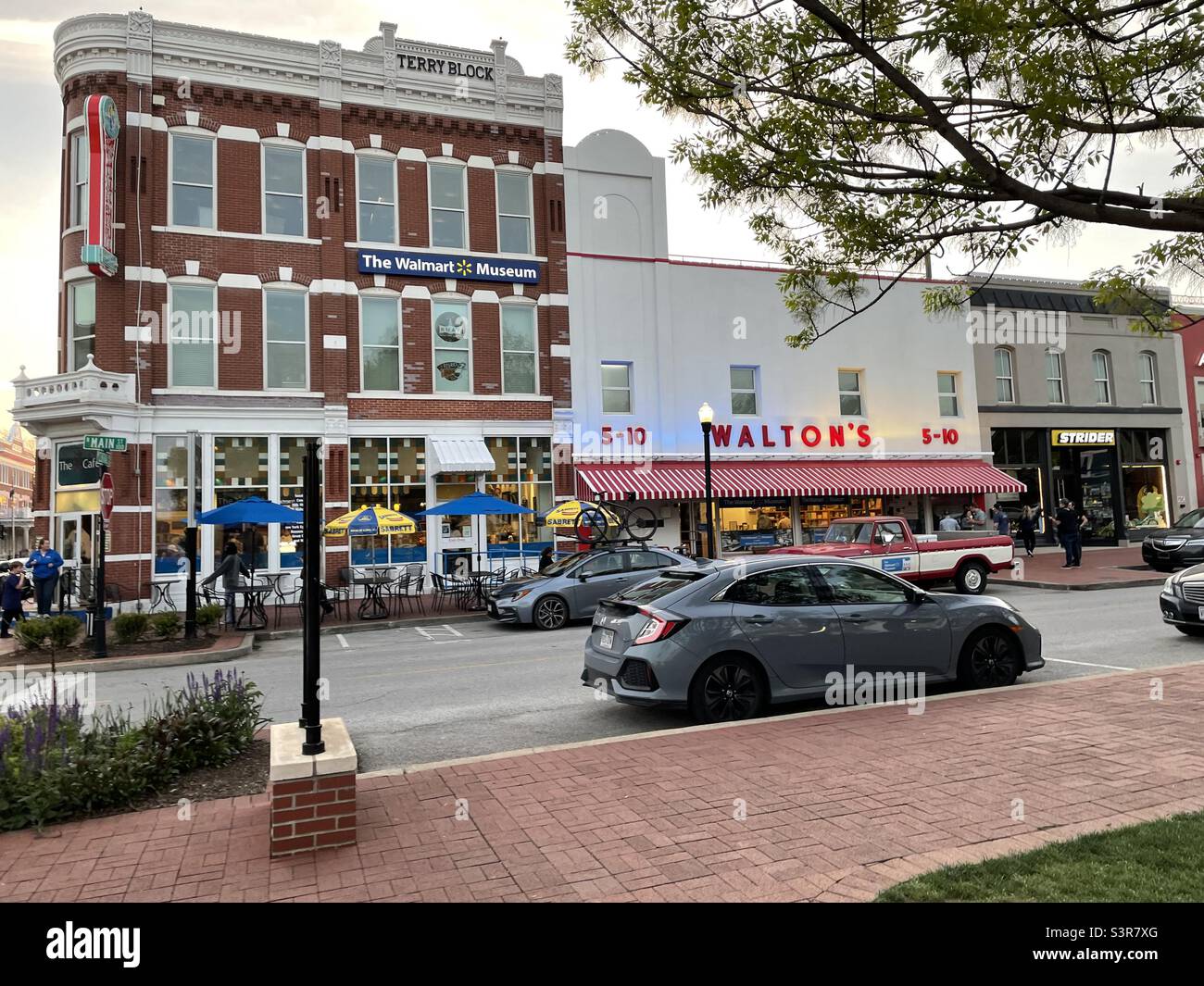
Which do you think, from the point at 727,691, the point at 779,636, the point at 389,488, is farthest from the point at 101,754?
the point at 389,488

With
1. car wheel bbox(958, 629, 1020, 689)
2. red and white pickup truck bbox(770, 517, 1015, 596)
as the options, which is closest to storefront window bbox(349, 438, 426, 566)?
red and white pickup truck bbox(770, 517, 1015, 596)

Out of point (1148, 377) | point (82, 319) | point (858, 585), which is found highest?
point (82, 319)

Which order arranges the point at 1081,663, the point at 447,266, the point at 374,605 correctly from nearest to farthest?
the point at 1081,663 → the point at 374,605 → the point at 447,266

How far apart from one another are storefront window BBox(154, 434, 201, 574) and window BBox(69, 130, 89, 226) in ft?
19.2

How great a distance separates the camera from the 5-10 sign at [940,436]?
89.8 ft

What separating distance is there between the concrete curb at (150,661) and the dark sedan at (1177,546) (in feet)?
69.9

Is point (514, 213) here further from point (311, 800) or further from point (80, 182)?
point (311, 800)

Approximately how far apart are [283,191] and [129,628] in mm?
12489

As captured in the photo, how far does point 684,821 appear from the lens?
4.75m

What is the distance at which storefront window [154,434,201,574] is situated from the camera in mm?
19531

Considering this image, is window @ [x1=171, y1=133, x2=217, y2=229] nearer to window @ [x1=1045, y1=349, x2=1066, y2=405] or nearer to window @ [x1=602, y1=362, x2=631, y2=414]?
window @ [x1=602, y1=362, x2=631, y2=414]

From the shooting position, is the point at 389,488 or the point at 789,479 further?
the point at 789,479
